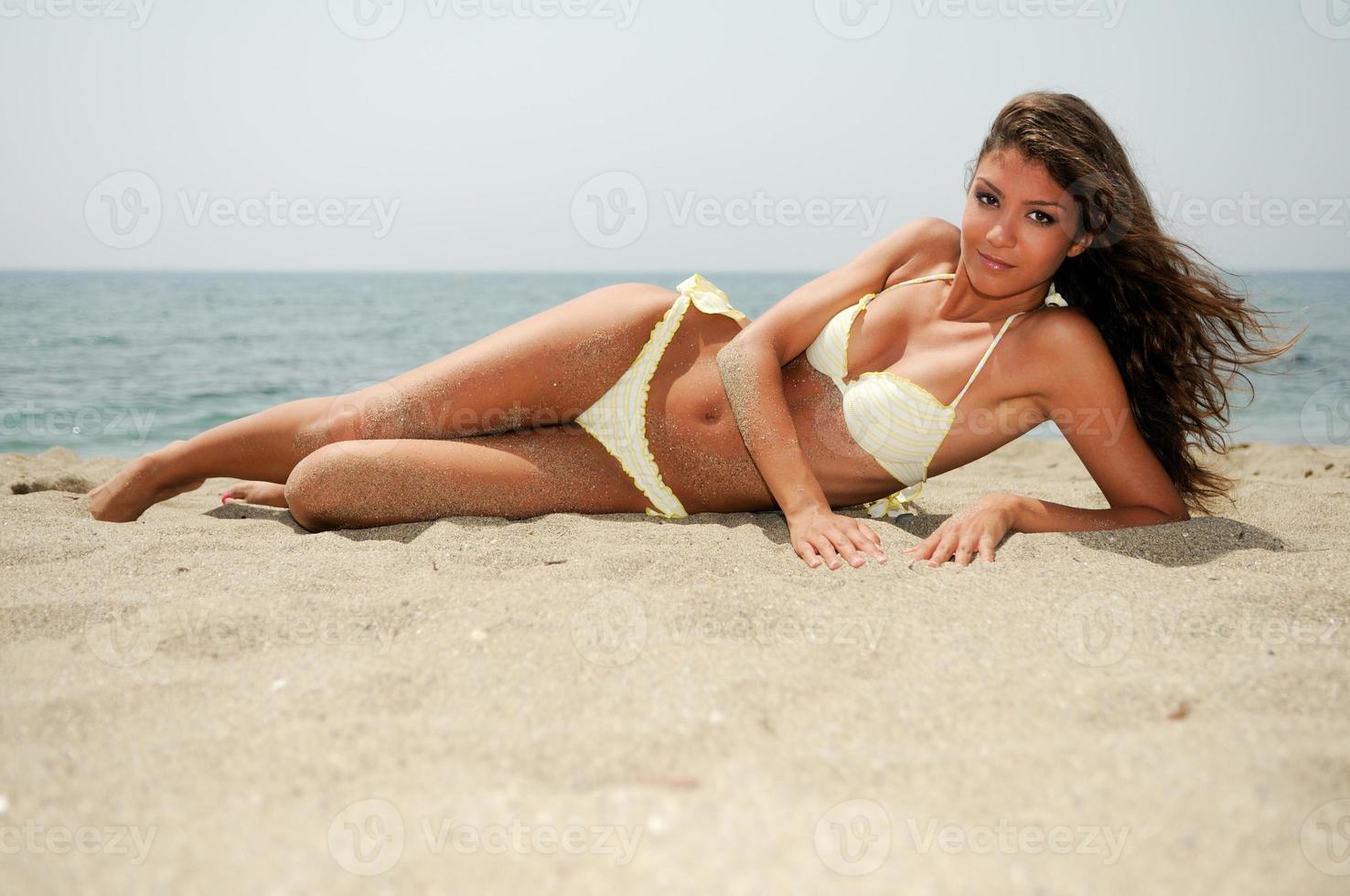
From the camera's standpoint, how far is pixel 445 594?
210cm

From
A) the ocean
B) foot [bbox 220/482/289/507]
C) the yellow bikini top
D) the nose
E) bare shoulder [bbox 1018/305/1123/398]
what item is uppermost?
the nose

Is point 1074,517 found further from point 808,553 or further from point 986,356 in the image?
point 808,553

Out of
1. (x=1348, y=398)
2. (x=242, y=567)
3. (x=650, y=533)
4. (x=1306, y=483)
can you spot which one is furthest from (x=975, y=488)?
(x=1348, y=398)

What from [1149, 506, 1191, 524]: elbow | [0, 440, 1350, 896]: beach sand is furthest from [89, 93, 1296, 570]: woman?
[0, 440, 1350, 896]: beach sand

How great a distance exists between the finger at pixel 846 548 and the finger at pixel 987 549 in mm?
333

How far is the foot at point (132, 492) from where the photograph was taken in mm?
3152

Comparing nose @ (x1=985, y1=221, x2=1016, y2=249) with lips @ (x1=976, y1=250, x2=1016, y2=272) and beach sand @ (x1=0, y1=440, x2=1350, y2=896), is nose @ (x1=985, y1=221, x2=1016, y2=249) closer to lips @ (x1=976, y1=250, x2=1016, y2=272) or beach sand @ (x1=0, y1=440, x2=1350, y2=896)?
lips @ (x1=976, y1=250, x2=1016, y2=272)

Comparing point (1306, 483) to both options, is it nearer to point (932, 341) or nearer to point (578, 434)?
point (932, 341)

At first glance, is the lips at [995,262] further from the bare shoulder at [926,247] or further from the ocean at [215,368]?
the ocean at [215,368]

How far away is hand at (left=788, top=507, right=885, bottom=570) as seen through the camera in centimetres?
245

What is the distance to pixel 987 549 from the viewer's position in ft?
8.02

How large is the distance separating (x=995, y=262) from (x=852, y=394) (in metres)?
0.58

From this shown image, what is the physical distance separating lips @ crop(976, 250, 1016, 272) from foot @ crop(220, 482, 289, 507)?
268cm

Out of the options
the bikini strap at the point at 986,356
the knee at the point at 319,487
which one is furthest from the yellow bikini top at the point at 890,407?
the knee at the point at 319,487
